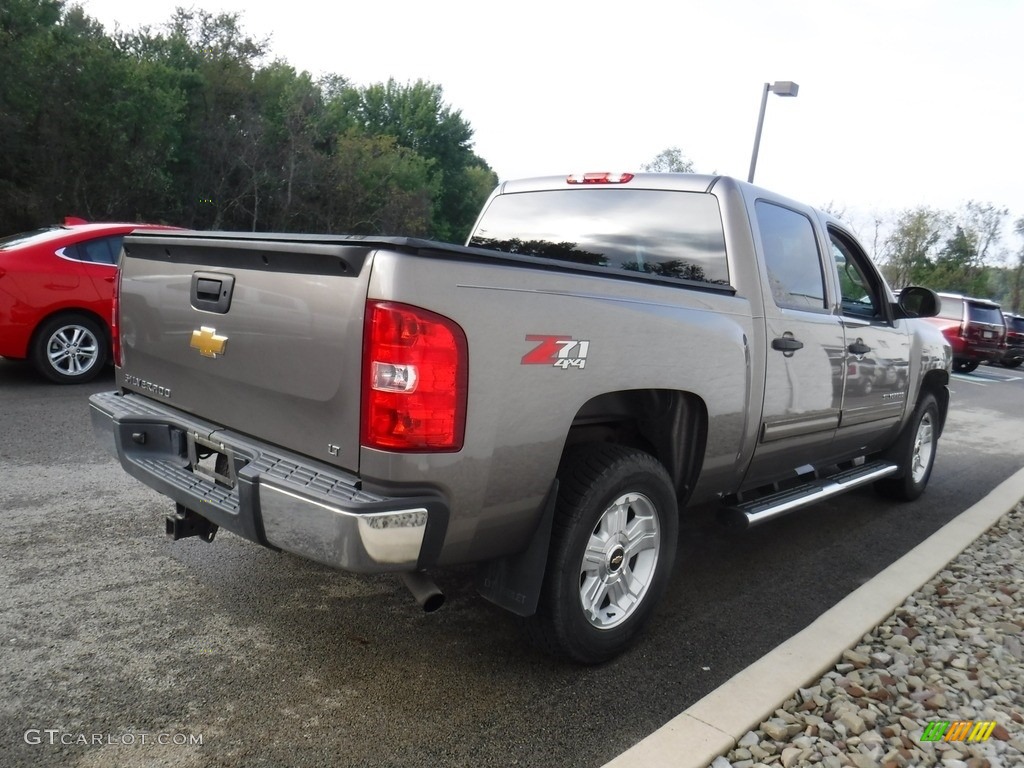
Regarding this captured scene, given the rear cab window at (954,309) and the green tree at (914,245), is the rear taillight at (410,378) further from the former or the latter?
the green tree at (914,245)

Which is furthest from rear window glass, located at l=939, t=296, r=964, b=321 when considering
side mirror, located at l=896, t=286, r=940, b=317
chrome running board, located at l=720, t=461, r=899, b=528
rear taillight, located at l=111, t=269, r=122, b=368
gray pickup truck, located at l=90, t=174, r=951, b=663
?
rear taillight, located at l=111, t=269, r=122, b=368

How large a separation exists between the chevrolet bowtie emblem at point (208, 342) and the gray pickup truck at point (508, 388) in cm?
1

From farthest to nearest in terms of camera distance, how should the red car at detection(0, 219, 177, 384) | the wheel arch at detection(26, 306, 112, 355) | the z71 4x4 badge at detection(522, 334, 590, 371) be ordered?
the wheel arch at detection(26, 306, 112, 355), the red car at detection(0, 219, 177, 384), the z71 4x4 badge at detection(522, 334, 590, 371)

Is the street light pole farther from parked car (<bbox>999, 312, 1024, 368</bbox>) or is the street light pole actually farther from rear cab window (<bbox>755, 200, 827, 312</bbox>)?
rear cab window (<bbox>755, 200, 827, 312</bbox>)

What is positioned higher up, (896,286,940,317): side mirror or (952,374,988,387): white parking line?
(896,286,940,317): side mirror

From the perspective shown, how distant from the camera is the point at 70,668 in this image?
296cm

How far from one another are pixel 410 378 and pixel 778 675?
1.85 m

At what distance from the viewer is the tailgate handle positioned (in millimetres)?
2994

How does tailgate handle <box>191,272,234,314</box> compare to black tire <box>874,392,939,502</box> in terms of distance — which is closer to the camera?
tailgate handle <box>191,272,234,314</box>

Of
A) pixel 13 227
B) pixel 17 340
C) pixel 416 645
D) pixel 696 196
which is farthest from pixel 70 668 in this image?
pixel 13 227

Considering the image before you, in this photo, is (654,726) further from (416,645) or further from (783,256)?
(783,256)

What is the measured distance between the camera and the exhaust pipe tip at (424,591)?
2.77m

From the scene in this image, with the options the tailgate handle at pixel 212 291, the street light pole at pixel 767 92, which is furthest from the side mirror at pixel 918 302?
the street light pole at pixel 767 92

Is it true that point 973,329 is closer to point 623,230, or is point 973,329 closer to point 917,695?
point 623,230
